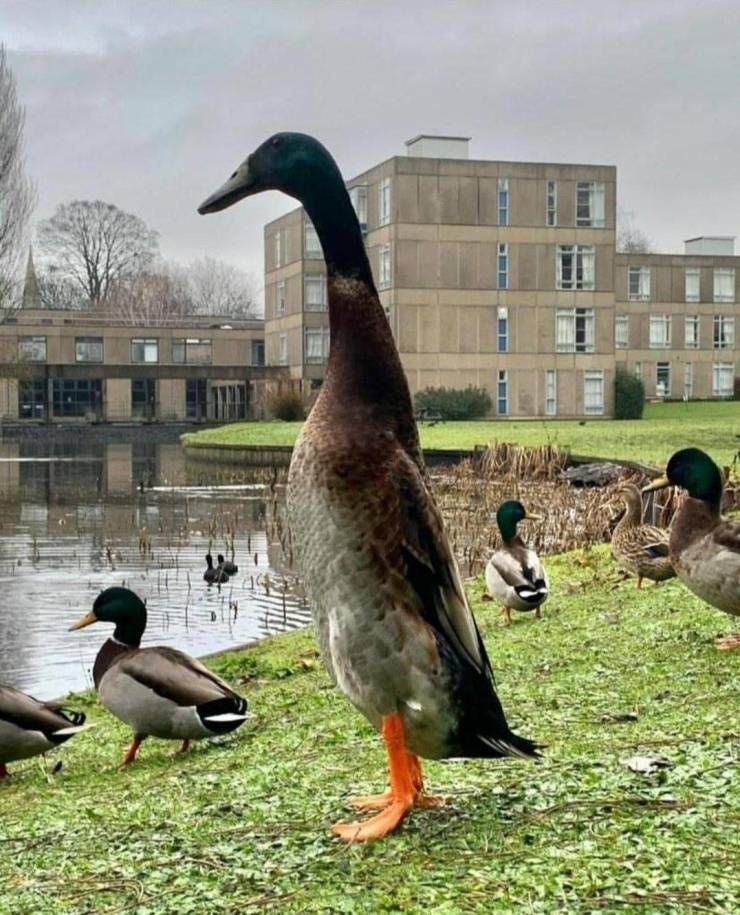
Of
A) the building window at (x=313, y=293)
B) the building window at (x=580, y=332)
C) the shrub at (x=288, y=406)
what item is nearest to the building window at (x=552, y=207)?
the building window at (x=580, y=332)

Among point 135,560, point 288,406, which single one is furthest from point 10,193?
point 135,560

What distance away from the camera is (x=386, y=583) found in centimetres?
409

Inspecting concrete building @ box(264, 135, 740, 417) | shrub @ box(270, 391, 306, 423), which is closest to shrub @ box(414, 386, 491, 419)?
concrete building @ box(264, 135, 740, 417)

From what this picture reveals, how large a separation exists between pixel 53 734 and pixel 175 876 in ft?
10.4

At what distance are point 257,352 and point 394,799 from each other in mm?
85599

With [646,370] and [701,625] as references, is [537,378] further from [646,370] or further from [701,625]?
[701,625]

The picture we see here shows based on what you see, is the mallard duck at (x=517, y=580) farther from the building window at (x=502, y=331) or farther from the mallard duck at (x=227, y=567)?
the building window at (x=502, y=331)

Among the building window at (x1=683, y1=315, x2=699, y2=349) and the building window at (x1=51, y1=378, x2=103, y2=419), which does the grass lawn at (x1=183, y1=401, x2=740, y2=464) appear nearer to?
the building window at (x1=51, y1=378, x2=103, y2=419)

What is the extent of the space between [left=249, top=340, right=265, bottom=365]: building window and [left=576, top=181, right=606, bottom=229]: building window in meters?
30.2

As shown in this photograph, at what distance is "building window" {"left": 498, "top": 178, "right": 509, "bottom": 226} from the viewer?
2489 inches

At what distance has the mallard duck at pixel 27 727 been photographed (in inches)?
276

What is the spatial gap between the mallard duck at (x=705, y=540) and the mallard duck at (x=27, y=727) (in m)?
3.57

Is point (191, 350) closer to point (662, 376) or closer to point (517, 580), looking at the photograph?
point (662, 376)

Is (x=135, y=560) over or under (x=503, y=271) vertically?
under
